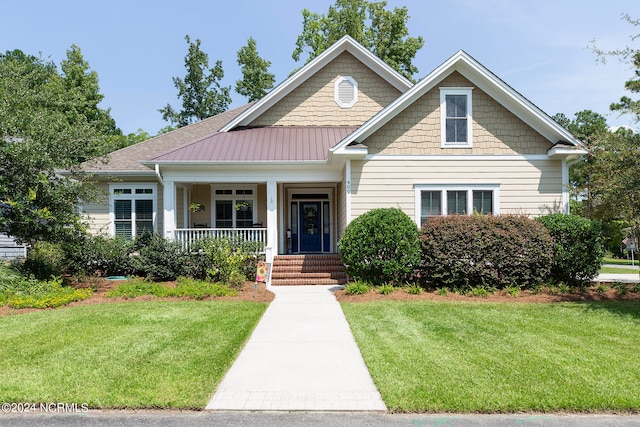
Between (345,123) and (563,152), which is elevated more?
(345,123)

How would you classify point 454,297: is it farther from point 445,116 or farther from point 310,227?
point 310,227

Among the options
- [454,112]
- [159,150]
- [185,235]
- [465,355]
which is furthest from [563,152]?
[159,150]

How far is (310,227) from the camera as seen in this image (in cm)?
1691

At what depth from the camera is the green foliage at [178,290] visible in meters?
10.1

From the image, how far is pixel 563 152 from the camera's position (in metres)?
12.0

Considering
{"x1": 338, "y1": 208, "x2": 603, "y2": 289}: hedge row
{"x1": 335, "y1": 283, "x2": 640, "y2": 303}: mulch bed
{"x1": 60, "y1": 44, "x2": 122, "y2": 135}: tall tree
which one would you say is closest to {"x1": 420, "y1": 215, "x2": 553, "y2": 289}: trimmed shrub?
{"x1": 338, "y1": 208, "x2": 603, "y2": 289}: hedge row

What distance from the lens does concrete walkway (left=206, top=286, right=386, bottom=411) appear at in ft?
13.8

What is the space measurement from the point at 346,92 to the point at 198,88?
2611cm

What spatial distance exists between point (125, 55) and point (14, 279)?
13.2 metres

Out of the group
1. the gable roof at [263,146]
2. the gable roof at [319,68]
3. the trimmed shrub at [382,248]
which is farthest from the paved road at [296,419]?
the gable roof at [319,68]

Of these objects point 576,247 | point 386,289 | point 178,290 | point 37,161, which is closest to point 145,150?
point 37,161

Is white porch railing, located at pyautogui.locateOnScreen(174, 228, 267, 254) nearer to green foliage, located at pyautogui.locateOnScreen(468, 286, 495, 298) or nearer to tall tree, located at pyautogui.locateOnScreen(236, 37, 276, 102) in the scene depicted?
green foliage, located at pyautogui.locateOnScreen(468, 286, 495, 298)

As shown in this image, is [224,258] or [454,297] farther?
[224,258]

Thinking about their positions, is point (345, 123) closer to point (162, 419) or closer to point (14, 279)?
point (14, 279)
